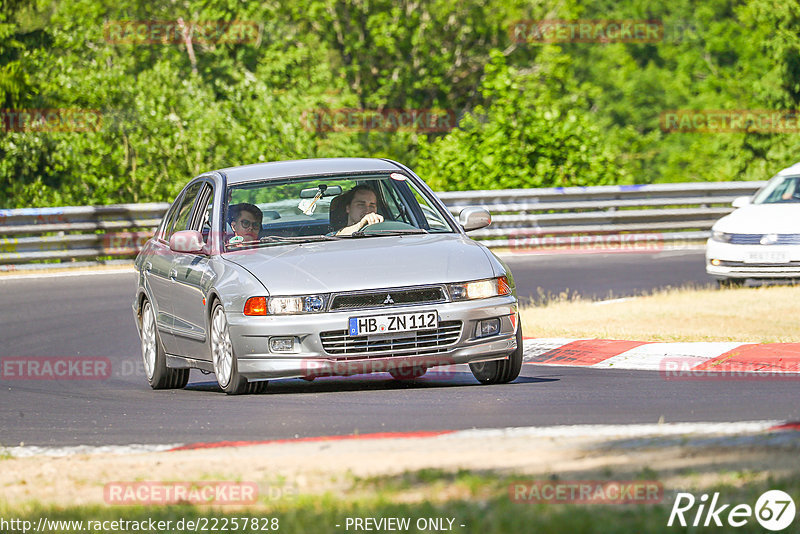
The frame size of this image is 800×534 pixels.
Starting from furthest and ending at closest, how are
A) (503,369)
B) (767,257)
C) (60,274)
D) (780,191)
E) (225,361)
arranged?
(60,274) < (780,191) < (767,257) < (503,369) < (225,361)

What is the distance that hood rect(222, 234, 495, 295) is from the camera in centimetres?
866

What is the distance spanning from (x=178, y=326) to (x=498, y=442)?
14.0ft

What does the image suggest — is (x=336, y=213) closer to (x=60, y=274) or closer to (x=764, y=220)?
(x=764, y=220)

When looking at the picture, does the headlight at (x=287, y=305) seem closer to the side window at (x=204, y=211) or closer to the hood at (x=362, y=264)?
the hood at (x=362, y=264)

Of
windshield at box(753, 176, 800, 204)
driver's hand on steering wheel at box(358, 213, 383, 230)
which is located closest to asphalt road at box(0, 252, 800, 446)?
driver's hand on steering wheel at box(358, 213, 383, 230)

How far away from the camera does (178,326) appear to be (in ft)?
32.9

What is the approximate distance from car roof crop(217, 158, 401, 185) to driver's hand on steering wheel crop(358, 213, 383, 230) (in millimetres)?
368

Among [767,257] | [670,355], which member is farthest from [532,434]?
[767,257]

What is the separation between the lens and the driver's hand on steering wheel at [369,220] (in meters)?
9.94

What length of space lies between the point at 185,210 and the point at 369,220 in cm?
182

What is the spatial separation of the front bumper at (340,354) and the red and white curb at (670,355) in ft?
6.96

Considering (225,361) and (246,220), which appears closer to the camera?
(225,361)

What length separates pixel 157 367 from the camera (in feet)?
34.8

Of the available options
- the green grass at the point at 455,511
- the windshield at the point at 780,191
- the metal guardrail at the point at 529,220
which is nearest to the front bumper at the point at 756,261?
the windshield at the point at 780,191
